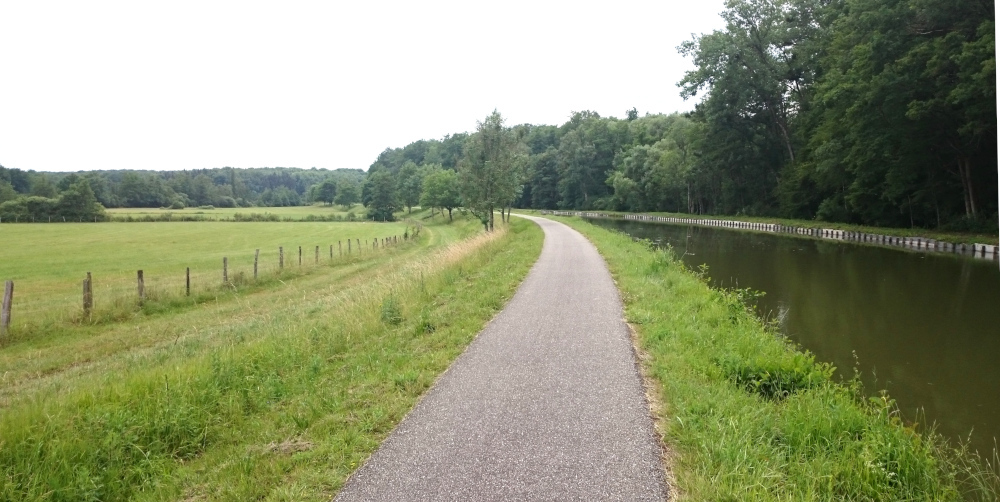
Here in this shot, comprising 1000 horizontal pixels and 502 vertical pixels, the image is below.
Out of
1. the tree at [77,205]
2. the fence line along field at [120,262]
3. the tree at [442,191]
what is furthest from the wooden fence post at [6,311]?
the tree at [77,205]

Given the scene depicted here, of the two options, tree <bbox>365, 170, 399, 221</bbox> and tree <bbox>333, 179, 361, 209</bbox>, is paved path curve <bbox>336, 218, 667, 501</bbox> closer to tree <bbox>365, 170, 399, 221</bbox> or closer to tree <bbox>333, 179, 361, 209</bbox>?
tree <bbox>365, 170, 399, 221</bbox>

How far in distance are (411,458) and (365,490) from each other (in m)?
0.53

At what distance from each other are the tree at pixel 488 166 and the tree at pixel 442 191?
27595 mm

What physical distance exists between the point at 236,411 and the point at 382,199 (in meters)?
97.0

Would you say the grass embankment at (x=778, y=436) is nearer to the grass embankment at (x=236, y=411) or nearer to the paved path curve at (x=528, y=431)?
the paved path curve at (x=528, y=431)

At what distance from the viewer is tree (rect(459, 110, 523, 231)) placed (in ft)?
124

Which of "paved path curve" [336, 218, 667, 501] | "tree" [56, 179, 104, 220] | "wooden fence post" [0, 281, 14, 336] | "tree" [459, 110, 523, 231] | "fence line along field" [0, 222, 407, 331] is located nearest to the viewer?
"paved path curve" [336, 218, 667, 501]

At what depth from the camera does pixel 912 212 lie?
112ft

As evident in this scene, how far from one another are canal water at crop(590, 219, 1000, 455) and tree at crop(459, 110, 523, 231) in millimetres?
15793

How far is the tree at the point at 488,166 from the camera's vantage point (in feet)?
124

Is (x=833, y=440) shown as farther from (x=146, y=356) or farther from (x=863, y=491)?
(x=146, y=356)

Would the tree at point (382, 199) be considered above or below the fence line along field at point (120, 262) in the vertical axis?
above

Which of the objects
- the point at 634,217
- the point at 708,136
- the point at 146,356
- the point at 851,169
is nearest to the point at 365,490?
the point at 146,356

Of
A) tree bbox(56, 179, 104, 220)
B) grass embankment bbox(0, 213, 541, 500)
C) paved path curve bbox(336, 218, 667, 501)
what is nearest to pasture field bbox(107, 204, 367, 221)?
tree bbox(56, 179, 104, 220)
